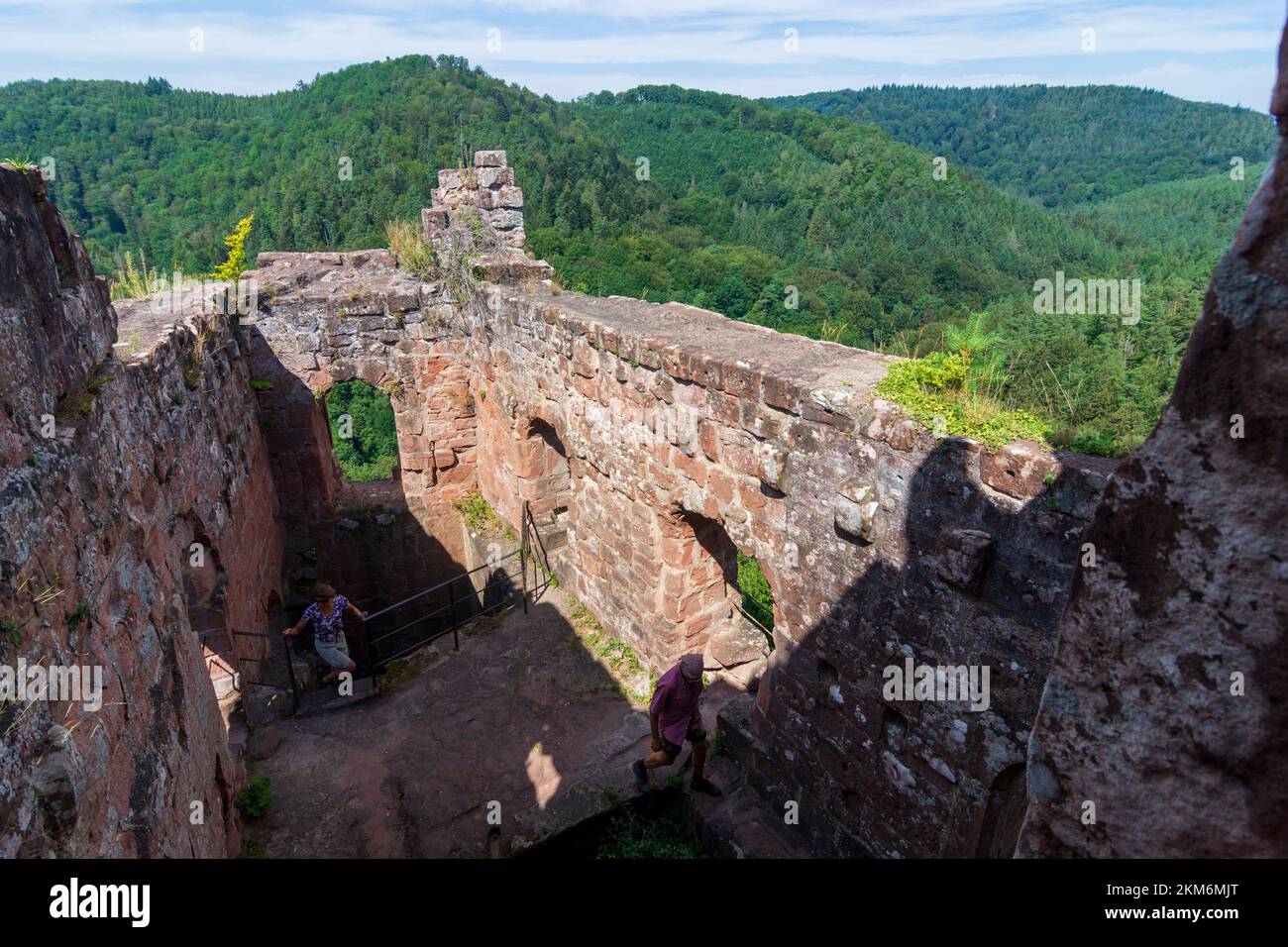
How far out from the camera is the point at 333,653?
706 centimetres

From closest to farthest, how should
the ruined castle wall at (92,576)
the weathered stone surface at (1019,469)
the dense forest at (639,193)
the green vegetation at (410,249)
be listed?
1. the ruined castle wall at (92,576)
2. the weathered stone surface at (1019,469)
3. the green vegetation at (410,249)
4. the dense forest at (639,193)

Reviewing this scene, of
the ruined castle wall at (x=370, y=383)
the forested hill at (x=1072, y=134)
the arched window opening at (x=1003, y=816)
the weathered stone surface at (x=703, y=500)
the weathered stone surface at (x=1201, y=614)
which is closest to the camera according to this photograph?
the weathered stone surface at (x=1201, y=614)

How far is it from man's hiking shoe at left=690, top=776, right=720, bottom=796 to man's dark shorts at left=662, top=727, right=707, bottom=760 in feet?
0.77

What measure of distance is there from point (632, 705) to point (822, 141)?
178 feet

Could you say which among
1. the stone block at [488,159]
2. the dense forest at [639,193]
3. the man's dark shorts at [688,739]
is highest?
the dense forest at [639,193]

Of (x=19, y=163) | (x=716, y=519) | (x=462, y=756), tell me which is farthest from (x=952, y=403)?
(x=462, y=756)

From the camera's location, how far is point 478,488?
1055 centimetres

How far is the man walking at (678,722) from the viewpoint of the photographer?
5.61 meters

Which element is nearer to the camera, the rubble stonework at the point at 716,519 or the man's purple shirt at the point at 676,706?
the rubble stonework at the point at 716,519

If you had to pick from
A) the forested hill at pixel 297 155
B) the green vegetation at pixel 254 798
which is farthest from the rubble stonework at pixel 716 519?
the forested hill at pixel 297 155

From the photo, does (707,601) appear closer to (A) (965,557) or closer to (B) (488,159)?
(A) (965,557)

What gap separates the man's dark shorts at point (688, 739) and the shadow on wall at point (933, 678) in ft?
2.01

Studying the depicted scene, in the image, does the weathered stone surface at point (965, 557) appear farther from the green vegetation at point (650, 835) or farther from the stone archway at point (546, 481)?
the stone archway at point (546, 481)

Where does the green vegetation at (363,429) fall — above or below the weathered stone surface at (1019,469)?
below
